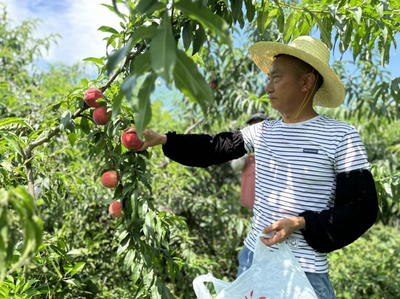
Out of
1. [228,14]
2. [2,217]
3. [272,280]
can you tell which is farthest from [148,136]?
[2,217]

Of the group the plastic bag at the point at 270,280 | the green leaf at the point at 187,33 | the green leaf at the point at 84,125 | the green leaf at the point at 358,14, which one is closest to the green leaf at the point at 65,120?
the green leaf at the point at 84,125

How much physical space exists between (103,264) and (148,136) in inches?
67.4

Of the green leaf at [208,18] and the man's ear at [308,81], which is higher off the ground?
the green leaf at [208,18]

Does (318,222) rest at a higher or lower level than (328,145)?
lower

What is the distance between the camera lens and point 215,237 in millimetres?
3998

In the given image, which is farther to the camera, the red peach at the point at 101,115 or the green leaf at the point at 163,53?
the red peach at the point at 101,115

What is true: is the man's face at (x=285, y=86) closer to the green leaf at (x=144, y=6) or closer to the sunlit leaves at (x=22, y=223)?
the green leaf at (x=144, y=6)

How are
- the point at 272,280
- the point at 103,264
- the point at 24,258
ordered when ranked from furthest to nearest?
the point at 103,264, the point at 272,280, the point at 24,258

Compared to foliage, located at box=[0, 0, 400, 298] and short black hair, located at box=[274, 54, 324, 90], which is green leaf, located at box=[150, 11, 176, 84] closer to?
foliage, located at box=[0, 0, 400, 298]

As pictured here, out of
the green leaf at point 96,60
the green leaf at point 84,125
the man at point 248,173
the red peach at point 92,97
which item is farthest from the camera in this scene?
the man at point 248,173

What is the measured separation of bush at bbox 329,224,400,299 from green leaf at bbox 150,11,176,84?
319 centimetres

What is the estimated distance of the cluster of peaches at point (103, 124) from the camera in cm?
158

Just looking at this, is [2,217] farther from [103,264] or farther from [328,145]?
[103,264]

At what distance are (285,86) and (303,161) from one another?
28cm
